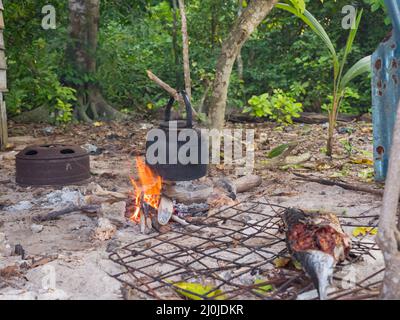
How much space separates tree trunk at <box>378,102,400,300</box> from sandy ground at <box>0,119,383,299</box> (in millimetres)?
446

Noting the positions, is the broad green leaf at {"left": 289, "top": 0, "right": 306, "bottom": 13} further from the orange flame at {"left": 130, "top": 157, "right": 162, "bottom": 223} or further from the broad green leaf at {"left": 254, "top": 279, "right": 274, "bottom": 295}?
the broad green leaf at {"left": 254, "top": 279, "right": 274, "bottom": 295}

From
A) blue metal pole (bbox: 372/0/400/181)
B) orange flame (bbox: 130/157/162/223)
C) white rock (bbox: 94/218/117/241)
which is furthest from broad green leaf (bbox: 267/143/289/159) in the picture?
white rock (bbox: 94/218/117/241)

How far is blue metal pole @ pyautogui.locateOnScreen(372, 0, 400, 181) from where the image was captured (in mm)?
3799

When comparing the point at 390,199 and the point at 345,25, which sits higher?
the point at 345,25

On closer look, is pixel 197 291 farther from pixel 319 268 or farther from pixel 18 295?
pixel 18 295

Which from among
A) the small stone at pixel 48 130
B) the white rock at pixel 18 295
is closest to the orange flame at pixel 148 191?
the white rock at pixel 18 295

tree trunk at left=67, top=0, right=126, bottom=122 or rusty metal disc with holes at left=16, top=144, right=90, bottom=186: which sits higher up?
tree trunk at left=67, top=0, right=126, bottom=122

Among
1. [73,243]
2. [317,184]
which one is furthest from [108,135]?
[73,243]

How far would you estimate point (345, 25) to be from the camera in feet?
32.0

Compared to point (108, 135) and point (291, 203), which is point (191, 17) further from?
point (291, 203)

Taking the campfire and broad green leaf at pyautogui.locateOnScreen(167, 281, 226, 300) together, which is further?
the campfire

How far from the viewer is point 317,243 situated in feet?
8.32
